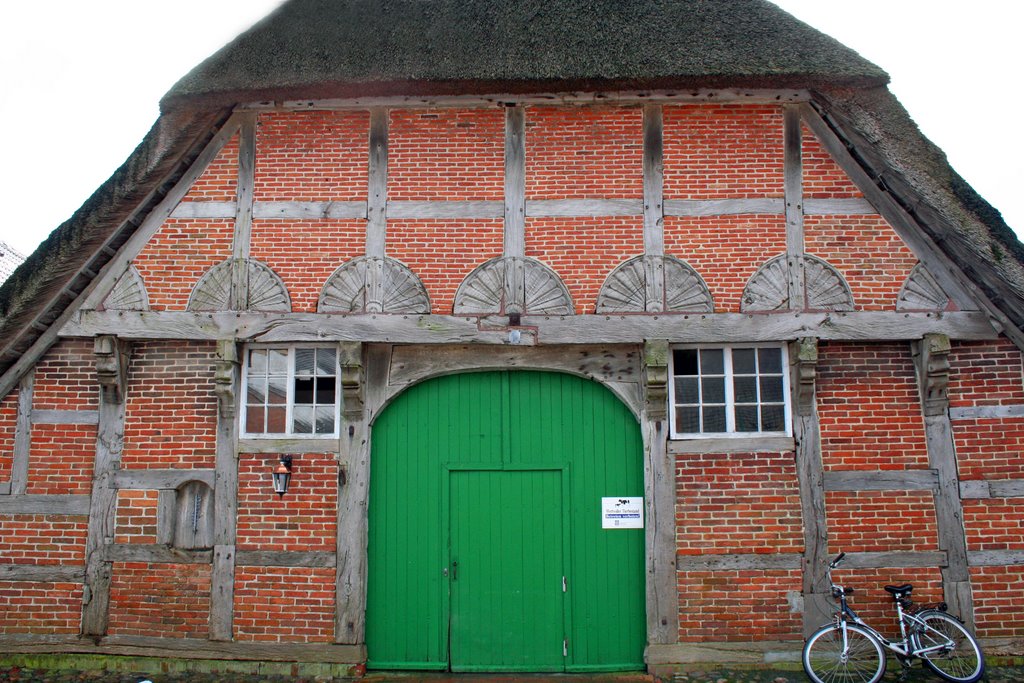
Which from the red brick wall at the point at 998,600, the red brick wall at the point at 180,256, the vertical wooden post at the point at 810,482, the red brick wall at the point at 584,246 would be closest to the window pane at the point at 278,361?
the red brick wall at the point at 180,256

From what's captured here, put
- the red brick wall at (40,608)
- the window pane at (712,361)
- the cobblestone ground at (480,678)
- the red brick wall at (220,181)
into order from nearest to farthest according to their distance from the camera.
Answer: the cobblestone ground at (480,678)
the red brick wall at (40,608)
the window pane at (712,361)
the red brick wall at (220,181)

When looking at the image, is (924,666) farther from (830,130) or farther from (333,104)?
(333,104)

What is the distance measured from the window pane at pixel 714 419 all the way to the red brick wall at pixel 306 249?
3594mm

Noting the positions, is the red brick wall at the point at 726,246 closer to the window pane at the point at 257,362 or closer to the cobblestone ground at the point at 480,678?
the cobblestone ground at the point at 480,678

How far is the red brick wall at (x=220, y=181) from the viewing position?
22.7ft

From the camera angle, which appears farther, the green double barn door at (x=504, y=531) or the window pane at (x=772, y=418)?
the window pane at (x=772, y=418)

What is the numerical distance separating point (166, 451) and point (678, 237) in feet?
17.2

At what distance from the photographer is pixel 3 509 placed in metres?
6.63

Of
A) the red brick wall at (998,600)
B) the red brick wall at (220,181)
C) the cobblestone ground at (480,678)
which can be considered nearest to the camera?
the cobblestone ground at (480,678)

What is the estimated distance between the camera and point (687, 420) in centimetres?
667

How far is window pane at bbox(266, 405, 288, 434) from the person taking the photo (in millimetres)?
6738

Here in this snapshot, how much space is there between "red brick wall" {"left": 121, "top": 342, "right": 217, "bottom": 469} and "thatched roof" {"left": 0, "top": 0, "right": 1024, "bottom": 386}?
0.98m

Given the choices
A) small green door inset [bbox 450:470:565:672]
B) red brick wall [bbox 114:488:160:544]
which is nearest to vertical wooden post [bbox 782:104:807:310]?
small green door inset [bbox 450:470:565:672]

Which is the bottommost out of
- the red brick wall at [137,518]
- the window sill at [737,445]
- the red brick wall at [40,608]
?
the red brick wall at [40,608]
